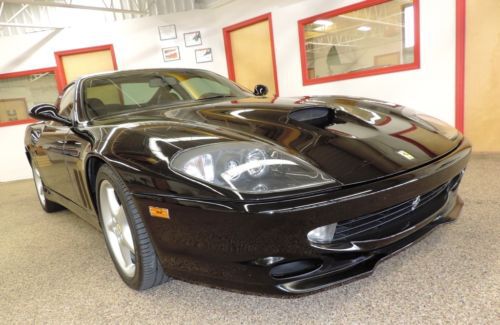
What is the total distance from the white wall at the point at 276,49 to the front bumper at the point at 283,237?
3.20 metres

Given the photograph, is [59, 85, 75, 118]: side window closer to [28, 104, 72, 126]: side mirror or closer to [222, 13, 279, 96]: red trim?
[28, 104, 72, 126]: side mirror

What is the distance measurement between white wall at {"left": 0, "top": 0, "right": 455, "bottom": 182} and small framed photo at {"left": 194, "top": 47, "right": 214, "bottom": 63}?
7 centimetres

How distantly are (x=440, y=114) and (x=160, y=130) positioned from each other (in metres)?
3.69

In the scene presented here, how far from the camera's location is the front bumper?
110 centimetres

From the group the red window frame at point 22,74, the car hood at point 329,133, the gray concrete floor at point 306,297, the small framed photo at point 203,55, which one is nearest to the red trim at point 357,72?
the small framed photo at point 203,55

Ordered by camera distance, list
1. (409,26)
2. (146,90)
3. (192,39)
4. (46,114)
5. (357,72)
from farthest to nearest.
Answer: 1. (192,39)
2. (357,72)
3. (409,26)
4. (146,90)
5. (46,114)

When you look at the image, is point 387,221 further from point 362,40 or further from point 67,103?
point 362,40

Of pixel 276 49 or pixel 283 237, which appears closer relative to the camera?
pixel 283 237

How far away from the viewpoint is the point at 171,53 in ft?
21.5

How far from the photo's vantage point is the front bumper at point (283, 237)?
3.61 ft

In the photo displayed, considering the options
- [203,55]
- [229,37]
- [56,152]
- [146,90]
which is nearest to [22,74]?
[203,55]

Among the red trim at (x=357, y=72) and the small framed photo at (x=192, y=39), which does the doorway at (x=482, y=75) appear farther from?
the small framed photo at (x=192, y=39)

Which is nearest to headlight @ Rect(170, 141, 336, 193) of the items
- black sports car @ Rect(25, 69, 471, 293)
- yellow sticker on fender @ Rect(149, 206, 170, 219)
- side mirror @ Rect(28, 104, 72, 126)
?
black sports car @ Rect(25, 69, 471, 293)

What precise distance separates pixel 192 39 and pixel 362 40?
3.22 m
